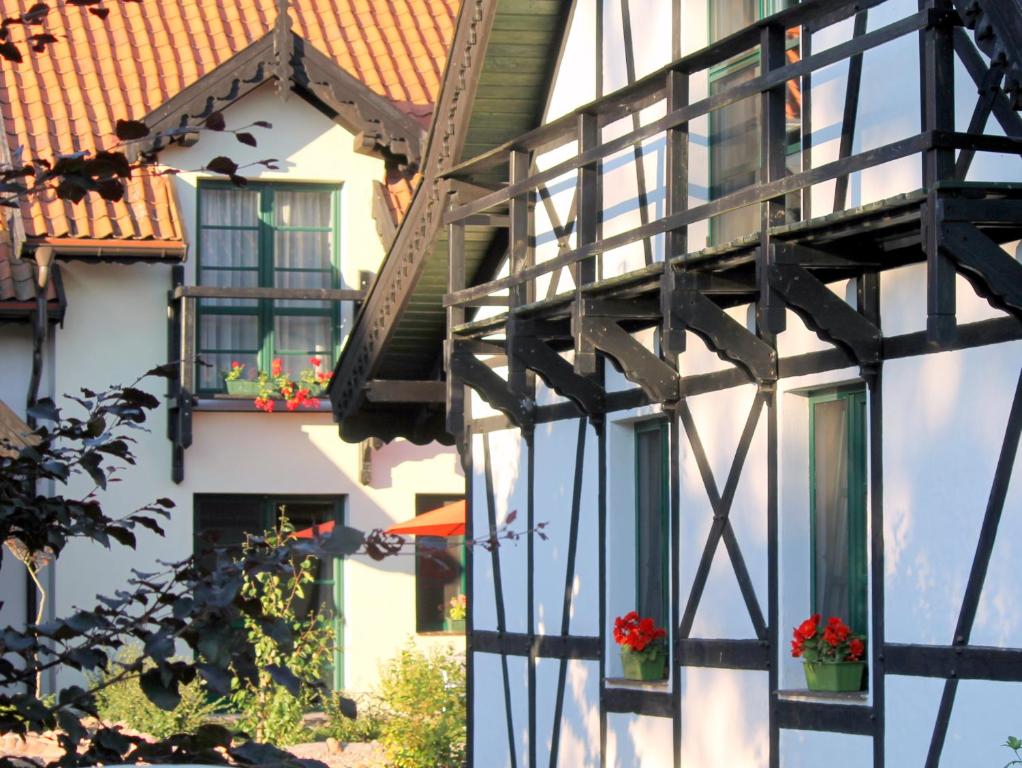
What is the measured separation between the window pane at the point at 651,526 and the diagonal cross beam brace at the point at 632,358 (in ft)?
2.35

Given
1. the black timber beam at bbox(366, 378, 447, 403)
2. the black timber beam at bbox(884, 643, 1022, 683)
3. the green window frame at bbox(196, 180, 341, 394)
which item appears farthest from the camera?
the green window frame at bbox(196, 180, 341, 394)

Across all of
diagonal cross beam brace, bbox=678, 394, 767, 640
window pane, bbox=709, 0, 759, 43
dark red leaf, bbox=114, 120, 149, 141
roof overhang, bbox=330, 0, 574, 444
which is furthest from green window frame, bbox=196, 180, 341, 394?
dark red leaf, bbox=114, 120, 149, 141

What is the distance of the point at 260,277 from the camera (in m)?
21.6

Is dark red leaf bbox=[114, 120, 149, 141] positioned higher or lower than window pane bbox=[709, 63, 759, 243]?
lower

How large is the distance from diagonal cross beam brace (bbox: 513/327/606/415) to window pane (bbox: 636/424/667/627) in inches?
15.6

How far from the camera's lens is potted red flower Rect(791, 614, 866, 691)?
9273 mm

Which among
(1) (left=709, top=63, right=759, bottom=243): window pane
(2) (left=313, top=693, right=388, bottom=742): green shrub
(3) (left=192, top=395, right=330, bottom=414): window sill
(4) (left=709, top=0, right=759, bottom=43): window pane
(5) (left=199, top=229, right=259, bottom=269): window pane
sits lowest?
(2) (left=313, top=693, right=388, bottom=742): green shrub

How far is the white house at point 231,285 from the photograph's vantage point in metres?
20.5

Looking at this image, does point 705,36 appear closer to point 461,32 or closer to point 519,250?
point 519,250

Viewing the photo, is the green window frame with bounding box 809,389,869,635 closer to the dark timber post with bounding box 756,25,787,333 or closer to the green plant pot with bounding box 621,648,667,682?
the dark timber post with bounding box 756,25,787,333

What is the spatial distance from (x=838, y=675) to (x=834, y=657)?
3.7 inches

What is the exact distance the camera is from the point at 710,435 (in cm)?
1091

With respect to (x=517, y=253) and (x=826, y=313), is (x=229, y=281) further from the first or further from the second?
(x=826, y=313)

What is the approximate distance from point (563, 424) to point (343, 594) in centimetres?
874
